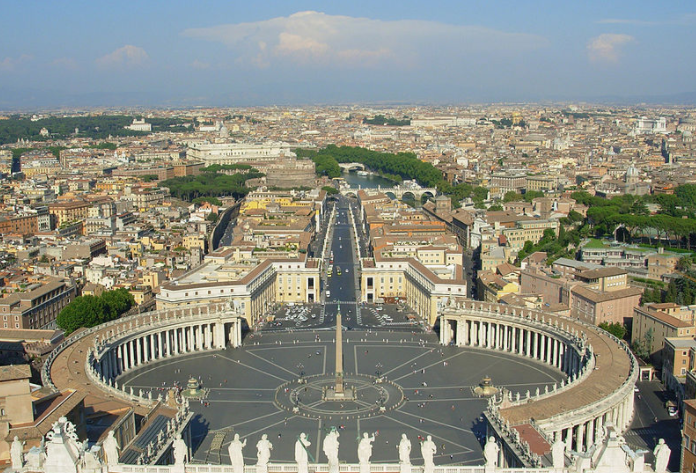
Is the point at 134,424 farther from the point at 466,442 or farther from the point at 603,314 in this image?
the point at 603,314

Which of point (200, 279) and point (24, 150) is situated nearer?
point (200, 279)

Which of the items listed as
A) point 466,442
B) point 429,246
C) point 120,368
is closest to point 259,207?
point 429,246

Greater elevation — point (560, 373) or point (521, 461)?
point (521, 461)

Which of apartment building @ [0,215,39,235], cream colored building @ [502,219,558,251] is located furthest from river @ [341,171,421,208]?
apartment building @ [0,215,39,235]

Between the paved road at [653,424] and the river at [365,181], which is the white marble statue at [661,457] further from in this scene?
the river at [365,181]

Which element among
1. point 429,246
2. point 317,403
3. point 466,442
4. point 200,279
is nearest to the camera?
point 466,442

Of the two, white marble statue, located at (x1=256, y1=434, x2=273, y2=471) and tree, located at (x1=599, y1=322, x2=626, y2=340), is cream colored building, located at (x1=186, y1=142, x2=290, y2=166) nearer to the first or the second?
tree, located at (x1=599, y1=322, x2=626, y2=340)

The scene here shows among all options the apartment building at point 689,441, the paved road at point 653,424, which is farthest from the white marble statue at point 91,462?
the paved road at point 653,424
